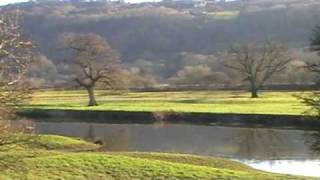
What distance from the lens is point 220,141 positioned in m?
49.8

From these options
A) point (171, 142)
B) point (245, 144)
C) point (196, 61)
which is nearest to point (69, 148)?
point (171, 142)

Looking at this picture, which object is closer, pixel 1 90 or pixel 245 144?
pixel 1 90

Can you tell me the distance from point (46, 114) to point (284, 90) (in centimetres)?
4883

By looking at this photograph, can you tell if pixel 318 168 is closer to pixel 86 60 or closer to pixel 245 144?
pixel 245 144

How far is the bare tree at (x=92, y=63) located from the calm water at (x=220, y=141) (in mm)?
16347

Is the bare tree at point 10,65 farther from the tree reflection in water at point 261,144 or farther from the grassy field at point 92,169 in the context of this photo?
the tree reflection in water at point 261,144

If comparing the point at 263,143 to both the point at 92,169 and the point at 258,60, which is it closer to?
the point at 92,169

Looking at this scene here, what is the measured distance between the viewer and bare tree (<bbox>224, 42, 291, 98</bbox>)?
10012 centimetres

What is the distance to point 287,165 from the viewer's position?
3622 cm

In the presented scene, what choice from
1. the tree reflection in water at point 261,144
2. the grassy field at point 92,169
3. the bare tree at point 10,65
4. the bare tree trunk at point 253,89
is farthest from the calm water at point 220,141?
the bare tree trunk at point 253,89

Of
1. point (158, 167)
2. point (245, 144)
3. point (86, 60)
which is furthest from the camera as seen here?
point (86, 60)

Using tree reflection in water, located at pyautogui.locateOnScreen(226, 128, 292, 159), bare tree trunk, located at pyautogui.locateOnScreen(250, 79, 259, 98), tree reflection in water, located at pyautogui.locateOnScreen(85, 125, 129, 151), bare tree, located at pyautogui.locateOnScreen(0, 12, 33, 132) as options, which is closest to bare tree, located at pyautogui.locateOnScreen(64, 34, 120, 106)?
tree reflection in water, located at pyautogui.locateOnScreen(85, 125, 129, 151)

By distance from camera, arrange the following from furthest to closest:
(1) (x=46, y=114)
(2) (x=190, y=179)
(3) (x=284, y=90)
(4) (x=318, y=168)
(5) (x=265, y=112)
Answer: (3) (x=284, y=90)
(1) (x=46, y=114)
(5) (x=265, y=112)
(4) (x=318, y=168)
(2) (x=190, y=179)

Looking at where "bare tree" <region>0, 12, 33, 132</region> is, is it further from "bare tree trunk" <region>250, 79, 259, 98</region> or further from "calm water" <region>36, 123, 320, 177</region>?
"bare tree trunk" <region>250, 79, 259, 98</region>
